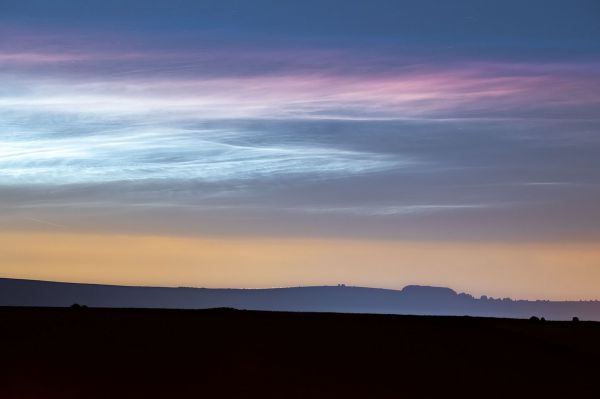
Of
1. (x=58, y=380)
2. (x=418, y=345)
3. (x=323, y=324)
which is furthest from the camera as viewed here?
(x=323, y=324)

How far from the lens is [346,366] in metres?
33.6

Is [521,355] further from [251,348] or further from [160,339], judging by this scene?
[160,339]

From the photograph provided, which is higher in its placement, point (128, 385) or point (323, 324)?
point (323, 324)

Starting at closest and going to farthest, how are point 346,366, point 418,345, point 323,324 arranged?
point 346,366, point 418,345, point 323,324

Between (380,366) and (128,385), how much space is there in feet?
25.7

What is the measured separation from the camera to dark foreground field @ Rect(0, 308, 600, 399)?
30406 mm

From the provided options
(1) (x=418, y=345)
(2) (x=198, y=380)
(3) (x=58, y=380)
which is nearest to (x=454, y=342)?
(1) (x=418, y=345)

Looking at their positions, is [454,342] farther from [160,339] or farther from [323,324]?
[160,339]

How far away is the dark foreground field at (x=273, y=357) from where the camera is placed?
99.8ft

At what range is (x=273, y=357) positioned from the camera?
33.7 metres

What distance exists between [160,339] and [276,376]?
5226mm

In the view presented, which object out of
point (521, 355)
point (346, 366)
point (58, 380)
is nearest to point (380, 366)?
point (346, 366)

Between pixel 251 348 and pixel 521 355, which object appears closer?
pixel 251 348

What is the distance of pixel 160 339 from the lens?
35.3 metres
